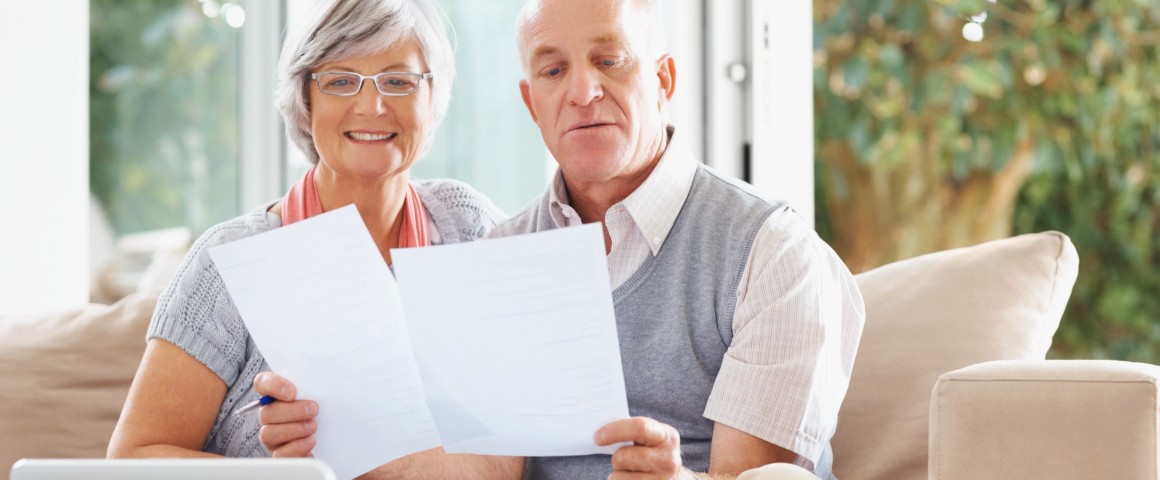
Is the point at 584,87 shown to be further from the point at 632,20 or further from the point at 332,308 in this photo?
the point at 332,308


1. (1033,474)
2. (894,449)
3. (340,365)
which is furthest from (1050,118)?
(340,365)

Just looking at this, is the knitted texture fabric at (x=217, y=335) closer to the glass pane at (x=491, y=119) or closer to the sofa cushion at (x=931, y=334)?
the sofa cushion at (x=931, y=334)

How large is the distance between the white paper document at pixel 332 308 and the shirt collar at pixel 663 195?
37cm

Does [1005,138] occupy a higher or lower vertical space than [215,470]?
higher

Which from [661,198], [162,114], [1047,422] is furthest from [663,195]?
[162,114]

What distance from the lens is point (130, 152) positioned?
3.20 meters

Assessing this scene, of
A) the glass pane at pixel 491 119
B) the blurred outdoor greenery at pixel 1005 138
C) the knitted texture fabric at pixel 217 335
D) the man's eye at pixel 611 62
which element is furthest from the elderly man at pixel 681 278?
the blurred outdoor greenery at pixel 1005 138

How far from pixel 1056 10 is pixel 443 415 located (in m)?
2.90

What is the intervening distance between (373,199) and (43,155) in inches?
39.2

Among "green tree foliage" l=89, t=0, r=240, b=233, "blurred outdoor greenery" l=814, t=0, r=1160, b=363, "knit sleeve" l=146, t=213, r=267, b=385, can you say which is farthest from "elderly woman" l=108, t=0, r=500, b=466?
"blurred outdoor greenery" l=814, t=0, r=1160, b=363

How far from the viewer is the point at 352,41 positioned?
1540 mm

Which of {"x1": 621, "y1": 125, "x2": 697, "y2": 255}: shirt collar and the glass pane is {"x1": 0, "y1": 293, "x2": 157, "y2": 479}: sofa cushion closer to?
{"x1": 621, "y1": 125, "x2": 697, "y2": 255}: shirt collar

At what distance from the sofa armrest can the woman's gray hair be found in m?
0.86

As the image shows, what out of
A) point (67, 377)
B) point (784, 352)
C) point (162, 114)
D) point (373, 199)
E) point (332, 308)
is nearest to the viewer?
point (332, 308)
